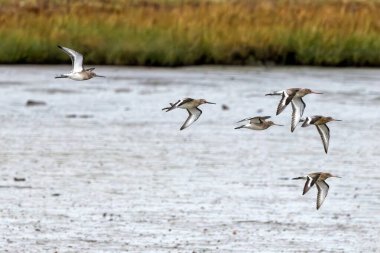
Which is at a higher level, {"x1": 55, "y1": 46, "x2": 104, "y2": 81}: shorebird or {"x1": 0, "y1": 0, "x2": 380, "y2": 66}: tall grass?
{"x1": 55, "y1": 46, "x2": 104, "y2": 81}: shorebird

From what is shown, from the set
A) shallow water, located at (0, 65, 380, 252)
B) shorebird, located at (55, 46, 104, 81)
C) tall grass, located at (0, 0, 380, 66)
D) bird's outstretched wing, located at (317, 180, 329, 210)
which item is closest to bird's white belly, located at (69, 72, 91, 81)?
shorebird, located at (55, 46, 104, 81)

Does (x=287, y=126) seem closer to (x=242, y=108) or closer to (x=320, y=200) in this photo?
(x=242, y=108)

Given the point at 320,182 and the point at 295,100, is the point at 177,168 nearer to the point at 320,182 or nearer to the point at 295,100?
the point at 320,182

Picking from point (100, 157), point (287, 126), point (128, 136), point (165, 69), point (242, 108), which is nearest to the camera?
point (100, 157)

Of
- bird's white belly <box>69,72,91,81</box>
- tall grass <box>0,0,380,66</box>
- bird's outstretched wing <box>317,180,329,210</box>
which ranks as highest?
bird's white belly <box>69,72,91,81</box>

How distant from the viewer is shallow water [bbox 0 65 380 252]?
11.7m

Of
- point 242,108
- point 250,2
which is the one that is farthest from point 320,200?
point 250,2

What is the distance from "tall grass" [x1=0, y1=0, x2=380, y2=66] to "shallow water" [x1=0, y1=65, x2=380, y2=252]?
155 cm

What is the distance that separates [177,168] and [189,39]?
11924mm

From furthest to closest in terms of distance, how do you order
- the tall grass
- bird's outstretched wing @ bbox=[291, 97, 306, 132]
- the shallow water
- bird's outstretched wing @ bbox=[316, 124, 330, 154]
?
1. the tall grass
2. the shallow water
3. bird's outstretched wing @ bbox=[316, 124, 330, 154]
4. bird's outstretched wing @ bbox=[291, 97, 306, 132]

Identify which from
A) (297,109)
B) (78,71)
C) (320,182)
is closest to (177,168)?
(320,182)

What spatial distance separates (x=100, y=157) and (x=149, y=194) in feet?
8.43

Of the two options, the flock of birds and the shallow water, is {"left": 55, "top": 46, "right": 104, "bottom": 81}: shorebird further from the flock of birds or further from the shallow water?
the shallow water

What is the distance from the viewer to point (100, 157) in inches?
633
